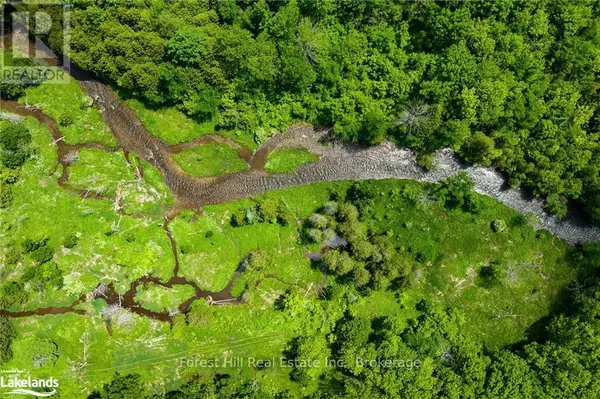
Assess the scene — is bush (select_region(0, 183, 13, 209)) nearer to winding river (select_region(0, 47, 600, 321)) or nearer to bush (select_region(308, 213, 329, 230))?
winding river (select_region(0, 47, 600, 321))

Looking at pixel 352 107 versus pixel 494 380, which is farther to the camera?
pixel 352 107

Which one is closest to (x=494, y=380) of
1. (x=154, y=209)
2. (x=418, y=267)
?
(x=418, y=267)

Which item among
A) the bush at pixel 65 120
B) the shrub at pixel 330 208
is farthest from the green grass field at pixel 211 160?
the bush at pixel 65 120

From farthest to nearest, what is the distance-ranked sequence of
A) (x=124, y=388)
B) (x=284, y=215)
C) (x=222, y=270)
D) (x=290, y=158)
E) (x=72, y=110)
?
(x=72, y=110) < (x=290, y=158) < (x=222, y=270) < (x=284, y=215) < (x=124, y=388)

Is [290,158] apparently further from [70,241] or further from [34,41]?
[34,41]

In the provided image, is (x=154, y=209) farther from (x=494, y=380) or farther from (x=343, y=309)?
(x=494, y=380)

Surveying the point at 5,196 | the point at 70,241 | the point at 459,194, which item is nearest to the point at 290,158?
the point at 459,194

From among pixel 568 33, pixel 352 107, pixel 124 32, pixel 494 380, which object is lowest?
pixel 494 380
